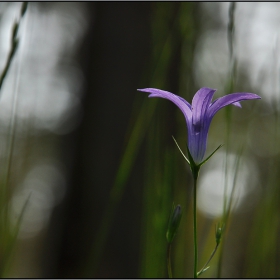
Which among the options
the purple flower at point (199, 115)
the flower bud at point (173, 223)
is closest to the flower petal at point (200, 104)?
the purple flower at point (199, 115)

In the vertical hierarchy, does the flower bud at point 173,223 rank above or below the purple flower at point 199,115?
below

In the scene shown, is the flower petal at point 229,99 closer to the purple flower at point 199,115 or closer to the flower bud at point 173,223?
the purple flower at point 199,115

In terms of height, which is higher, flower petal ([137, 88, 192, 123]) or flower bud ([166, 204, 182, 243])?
flower petal ([137, 88, 192, 123])

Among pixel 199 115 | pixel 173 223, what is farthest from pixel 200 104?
pixel 173 223

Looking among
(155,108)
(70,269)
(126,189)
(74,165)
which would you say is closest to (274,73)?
(155,108)

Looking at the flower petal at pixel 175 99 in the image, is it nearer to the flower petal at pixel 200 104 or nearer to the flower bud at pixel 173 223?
the flower petal at pixel 200 104

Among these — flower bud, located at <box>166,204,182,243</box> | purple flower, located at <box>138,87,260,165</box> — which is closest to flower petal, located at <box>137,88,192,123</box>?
purple flower, located at <box>138,87,260,165</box>

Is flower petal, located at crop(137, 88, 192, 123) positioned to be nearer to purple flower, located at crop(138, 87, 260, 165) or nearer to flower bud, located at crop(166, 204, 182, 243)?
purple flower, located at crop(138, 87, 260, 165)

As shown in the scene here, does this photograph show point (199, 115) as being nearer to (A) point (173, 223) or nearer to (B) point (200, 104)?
(B) point (200, 104)
